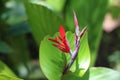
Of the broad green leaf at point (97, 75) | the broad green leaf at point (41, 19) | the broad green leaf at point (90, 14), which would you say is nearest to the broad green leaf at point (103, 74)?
the broad green leaf at point (97, 75)

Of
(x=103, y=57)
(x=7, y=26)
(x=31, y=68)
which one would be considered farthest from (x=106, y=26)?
(x=7, y=26)

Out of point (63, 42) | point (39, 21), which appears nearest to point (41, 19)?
point (39, 21)

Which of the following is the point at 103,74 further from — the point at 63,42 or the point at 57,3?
the point at 57,3

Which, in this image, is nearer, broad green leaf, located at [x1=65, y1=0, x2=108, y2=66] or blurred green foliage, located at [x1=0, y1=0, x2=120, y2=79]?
blurred green foliage, located at [x1=0, y1=0, x2=120, y2=79]

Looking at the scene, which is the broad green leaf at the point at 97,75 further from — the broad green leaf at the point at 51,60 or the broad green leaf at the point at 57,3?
the broad green leaf at the point at 57,3

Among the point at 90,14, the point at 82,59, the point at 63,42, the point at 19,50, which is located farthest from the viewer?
the point at 19,50

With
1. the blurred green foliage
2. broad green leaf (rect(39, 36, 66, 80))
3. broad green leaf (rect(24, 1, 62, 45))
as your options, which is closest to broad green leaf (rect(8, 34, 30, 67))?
the blurred green foliage

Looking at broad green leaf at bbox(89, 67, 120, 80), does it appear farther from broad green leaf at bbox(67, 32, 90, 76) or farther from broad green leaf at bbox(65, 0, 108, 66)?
broad green leaf at bbox(65, 0, 108, 66)
